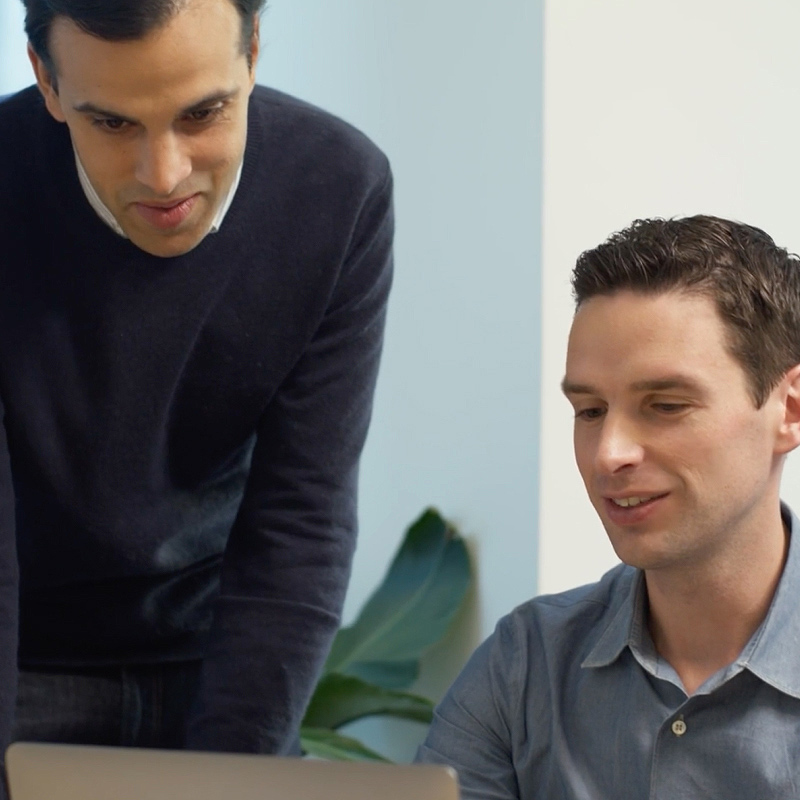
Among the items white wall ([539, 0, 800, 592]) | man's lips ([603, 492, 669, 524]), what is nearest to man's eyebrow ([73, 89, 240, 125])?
man's lips ([603, 492, 669, 524])

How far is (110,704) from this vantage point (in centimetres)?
182

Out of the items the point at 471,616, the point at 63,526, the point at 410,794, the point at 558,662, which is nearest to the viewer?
the point at 410,794

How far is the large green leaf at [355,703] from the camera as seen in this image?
2783 mm

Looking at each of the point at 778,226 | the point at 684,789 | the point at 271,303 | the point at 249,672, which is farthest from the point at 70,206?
the point at 778,226

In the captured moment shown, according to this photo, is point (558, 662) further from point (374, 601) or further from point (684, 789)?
point (374, 601)

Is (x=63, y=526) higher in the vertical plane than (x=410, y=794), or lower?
higher

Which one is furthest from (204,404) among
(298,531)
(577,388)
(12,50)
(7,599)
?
(12,50)

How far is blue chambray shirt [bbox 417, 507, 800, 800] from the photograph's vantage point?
4.85ft

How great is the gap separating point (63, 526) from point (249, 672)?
27cm

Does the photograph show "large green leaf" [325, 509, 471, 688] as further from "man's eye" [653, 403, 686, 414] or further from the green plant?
"man's eye" [653, 403, 686, 414]

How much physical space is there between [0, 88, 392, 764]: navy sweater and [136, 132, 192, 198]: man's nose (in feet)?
0.61

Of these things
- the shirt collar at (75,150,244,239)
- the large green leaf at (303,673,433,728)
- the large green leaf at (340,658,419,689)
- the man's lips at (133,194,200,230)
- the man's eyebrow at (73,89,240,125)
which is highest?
the man's eyebrow at (73,89,240,125)

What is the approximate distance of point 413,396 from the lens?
117 inches

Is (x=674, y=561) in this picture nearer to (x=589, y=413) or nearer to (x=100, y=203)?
(x=589, y=413)
